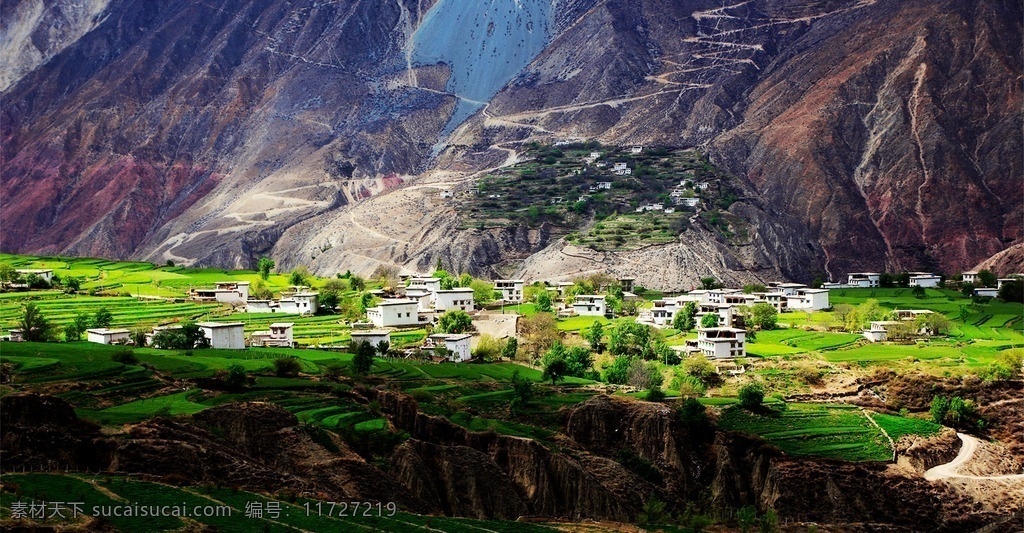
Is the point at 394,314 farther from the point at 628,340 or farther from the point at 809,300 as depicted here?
the point at 809,300

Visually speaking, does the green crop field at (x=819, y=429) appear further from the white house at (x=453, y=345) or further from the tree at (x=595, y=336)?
the tree at (x=595, y=336)

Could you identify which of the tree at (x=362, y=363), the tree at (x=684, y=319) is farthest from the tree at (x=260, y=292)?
the tree at (x=362, y=363)

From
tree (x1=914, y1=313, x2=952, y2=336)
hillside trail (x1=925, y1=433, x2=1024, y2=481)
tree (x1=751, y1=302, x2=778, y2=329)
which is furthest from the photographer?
tree (x1=751, y1=302, x2=778, y2=329)

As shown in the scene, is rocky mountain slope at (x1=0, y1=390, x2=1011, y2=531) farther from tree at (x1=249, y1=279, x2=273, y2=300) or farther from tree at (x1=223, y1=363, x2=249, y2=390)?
tree at (x1=249, y1=279, x2=273, y2=300)

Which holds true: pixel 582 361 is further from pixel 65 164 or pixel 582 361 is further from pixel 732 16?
pixel 65 164

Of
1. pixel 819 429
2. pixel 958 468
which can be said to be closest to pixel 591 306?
pixel 819 429

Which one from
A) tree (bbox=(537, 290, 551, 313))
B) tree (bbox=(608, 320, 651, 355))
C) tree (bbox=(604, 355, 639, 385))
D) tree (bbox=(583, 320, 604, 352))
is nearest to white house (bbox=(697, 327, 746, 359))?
tree (bbox=(608, 320, 651, 355))
